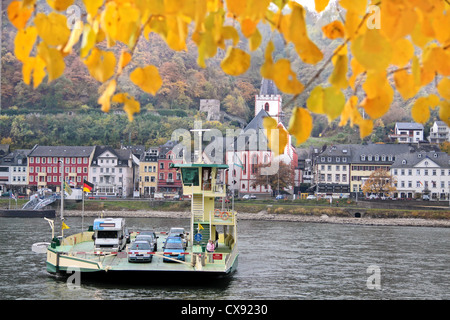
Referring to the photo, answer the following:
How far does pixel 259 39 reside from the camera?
7.55 ft

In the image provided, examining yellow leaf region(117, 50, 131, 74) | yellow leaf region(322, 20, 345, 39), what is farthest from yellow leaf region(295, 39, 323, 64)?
yellow leaf region(117, 50, 131, 74)

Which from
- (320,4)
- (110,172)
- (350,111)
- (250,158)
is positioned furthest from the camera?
(110,172)

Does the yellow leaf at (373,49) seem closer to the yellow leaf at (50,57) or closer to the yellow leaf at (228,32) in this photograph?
the yellow leaf at (228,32)

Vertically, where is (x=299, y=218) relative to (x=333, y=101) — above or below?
below

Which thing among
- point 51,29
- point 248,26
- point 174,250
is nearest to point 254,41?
point 248,26

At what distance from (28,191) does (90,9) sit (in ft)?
289

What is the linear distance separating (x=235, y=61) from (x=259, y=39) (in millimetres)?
130

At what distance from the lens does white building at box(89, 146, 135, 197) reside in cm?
8594

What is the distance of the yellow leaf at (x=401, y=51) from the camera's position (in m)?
2.01

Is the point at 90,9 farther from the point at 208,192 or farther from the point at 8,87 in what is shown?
the point at 8,87

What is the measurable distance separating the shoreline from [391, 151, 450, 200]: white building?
1525cm

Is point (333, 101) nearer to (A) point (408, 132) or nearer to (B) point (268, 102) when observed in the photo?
(B) point (268, 102)

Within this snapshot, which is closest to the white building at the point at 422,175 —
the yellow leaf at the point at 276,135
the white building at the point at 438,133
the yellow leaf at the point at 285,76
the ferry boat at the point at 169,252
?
the white building at the point at 438,133
